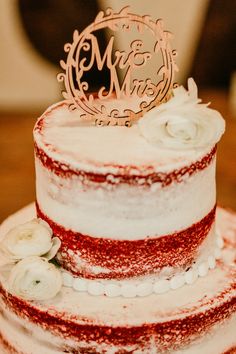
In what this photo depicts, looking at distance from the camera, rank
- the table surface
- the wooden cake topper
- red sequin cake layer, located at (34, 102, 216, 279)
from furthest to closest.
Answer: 1. the table surface
2. the wooden cake topper
3. red sequin cake layer, located at (34, 102, 216, 279)

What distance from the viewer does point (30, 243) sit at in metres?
1.63

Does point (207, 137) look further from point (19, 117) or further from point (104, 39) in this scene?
point (104, 39)

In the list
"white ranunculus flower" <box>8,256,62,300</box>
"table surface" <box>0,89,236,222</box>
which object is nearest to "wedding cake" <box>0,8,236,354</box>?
"white ranunculus flower" <box>8,256,62,300</box>

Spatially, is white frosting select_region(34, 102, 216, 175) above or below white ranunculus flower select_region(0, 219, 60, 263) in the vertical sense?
above

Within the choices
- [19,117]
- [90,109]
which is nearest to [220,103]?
[19,117]

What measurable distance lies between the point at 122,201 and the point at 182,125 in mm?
231

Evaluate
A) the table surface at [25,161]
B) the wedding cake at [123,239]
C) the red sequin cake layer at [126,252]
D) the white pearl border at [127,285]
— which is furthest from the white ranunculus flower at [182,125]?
the table surface at [25,161]

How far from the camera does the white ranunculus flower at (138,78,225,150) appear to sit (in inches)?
64.4

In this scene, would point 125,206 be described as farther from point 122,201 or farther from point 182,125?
point 182,125

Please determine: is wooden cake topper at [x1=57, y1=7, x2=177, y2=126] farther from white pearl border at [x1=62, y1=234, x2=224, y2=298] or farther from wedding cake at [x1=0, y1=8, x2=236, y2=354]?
white pearl border at [x1=62, y1=234, x2=224, y2=298]

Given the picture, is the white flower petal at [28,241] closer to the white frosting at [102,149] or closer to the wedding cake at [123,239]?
the wedding cake at [123,239]

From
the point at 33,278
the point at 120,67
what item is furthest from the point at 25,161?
the point at 33,278

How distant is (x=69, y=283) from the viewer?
5.58ft

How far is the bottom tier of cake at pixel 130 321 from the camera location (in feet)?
A: 5.19
